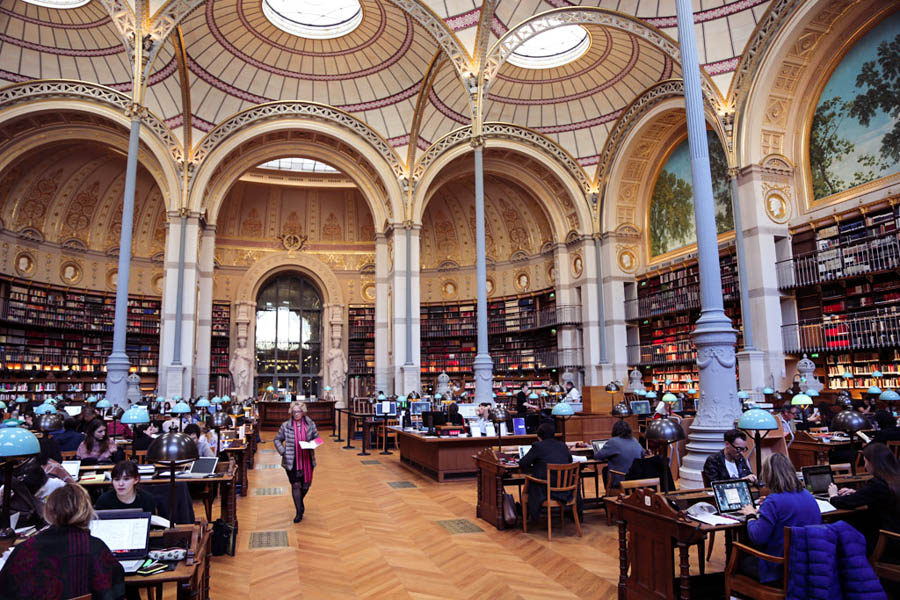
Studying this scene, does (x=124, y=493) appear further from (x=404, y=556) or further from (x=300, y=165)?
(x=300, y=165)

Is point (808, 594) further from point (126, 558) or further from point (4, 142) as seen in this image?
point (4, 142)

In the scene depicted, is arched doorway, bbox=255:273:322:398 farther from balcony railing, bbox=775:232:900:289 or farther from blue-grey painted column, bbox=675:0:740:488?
blue-grey painted column, bbox=675:0:740:488

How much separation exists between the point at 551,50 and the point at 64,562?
63.5 feet

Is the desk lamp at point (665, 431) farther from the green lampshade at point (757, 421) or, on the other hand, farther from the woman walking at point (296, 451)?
the woman walking at point (296, 451)

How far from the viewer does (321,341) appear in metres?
24.8

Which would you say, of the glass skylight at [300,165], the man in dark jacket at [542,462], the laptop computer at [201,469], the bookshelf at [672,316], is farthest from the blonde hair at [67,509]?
the glass skylight at [300,165]

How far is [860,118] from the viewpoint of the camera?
12961 millimetres

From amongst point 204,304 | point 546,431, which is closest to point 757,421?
point 546,431

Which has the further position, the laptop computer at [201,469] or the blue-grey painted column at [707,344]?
the blue-grey painted column at [707,344]

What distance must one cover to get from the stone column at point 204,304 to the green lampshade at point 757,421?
18.1 meters

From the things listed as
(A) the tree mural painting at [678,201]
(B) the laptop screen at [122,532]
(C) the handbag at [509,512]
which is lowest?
(C) the handbag at [509,512]

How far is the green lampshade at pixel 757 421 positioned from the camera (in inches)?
169

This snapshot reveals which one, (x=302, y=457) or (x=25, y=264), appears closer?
(x=302, y=457)

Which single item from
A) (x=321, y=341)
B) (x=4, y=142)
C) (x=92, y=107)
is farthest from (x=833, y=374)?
(x=4, y=142)
